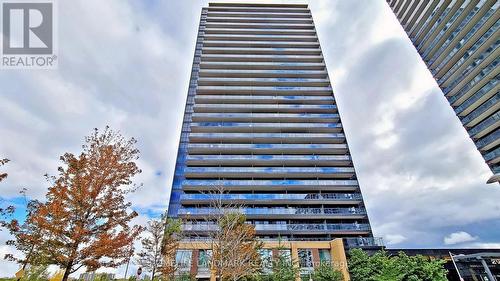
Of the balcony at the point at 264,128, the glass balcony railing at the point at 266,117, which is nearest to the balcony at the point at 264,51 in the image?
the glass balcony railing at the point at 266,117

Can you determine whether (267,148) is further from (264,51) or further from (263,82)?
(264,51)

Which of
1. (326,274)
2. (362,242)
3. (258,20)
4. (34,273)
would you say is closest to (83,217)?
(34,273)

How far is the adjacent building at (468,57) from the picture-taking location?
41812mm

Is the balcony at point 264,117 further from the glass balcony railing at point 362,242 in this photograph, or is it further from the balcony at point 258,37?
the glass balcony railing at point 362,242

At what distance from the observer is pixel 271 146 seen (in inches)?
1986

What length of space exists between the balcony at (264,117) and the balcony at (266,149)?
650cm

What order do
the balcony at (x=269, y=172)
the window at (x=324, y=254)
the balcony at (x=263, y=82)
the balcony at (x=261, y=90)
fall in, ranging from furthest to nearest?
the balcony at (x=263, y=82) < the balcony at (x=261, y=90) < the balcony at (x=269, y=172) < the window at (x=324, y=254)

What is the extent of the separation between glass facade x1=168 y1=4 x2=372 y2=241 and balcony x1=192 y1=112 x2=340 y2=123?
22 cm

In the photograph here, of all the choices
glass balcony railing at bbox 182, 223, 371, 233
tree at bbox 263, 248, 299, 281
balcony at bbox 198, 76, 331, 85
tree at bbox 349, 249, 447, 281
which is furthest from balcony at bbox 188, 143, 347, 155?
tree at bbox 263, 248, 299, 281

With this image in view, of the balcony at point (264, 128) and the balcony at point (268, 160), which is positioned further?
the balcony at point (264, 128)

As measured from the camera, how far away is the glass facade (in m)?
42.4

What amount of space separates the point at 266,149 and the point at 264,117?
796 cm

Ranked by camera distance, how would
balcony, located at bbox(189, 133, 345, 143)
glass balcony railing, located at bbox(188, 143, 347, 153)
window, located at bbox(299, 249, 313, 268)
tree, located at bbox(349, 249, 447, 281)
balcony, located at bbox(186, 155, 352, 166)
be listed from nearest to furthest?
1. tree, located at bbox(349, 249, 447, 281)
2. window, located at bbox(299, 249, 313, 268)
3. balcony, located at bbox(186, 155, 352, 166)
4. glass balcony railing, located at bbox(188, 143, 347, 153)
5. balcony, located at bbox(189, 133, 345, 143)

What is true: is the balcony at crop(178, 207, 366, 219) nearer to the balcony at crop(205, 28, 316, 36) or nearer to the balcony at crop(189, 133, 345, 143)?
the balcony at crop(189, 133, 345, 143)
